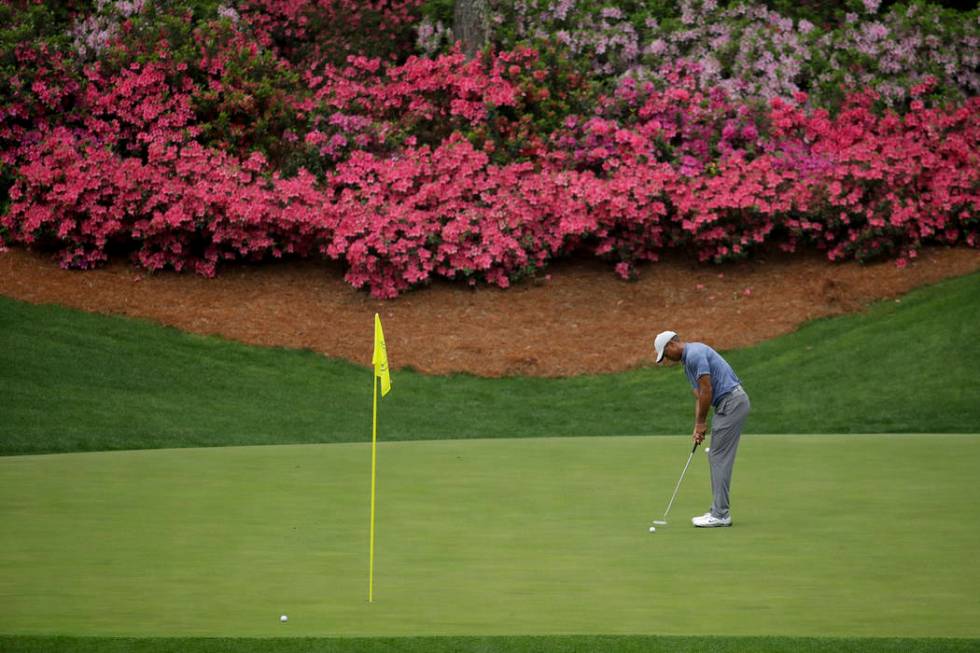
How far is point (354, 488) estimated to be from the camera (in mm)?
10836

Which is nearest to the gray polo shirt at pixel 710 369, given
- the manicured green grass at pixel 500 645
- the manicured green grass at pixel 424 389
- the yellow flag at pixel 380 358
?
the yellow flag at pixel 380 358

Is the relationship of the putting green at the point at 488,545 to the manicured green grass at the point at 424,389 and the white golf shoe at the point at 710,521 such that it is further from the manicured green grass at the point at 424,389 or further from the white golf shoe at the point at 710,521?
the manicured green grass at the point at 424,389

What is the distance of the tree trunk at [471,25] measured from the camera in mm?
24109

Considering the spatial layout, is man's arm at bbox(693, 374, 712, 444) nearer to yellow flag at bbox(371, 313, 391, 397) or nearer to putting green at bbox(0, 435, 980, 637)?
putting green at bbox(0, 435, 980, 637)

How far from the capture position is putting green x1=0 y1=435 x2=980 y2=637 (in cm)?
656

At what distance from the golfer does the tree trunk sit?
1507 centimetres

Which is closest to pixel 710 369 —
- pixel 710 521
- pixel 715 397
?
pixel 715 397

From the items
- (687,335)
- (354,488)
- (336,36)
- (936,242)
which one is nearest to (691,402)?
(687,335)

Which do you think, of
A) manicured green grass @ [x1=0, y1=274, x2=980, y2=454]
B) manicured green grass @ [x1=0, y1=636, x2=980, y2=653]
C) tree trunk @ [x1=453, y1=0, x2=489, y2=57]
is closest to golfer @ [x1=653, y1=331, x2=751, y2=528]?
manicured green grass @ [x1=0, y1=636, x2=980, y2=653]

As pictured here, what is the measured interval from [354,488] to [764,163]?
12361 mm

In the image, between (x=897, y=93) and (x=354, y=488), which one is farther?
(x=897, y=93)

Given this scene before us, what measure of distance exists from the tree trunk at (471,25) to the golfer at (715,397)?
15.1 metres

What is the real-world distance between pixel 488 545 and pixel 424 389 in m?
9.99

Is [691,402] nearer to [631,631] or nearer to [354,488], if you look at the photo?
[354,488]
